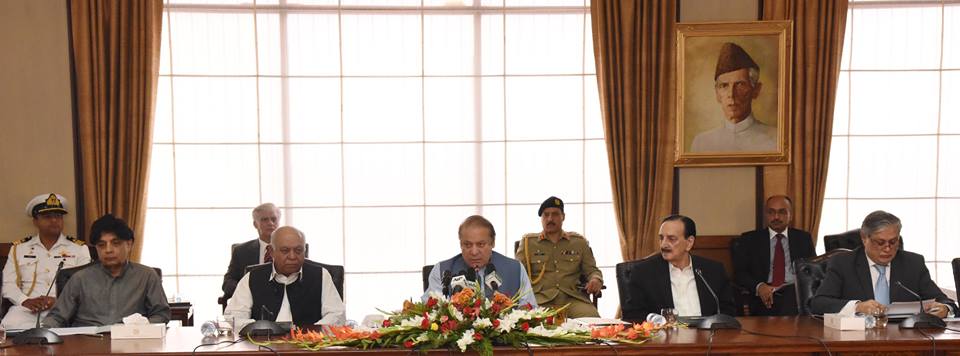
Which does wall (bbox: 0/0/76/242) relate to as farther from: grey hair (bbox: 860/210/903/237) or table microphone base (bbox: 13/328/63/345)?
grey hair (bbox: 860/210/903/237)

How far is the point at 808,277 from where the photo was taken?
4859mm

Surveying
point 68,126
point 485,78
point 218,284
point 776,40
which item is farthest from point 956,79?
point 68,126

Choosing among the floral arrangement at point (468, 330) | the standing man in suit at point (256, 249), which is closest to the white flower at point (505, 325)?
the floral arrangement at point (468, 330)

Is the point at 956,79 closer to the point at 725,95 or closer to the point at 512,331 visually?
the point at 725,95

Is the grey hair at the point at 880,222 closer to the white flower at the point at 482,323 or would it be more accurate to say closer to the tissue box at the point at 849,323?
the tissue box at the point at 849,323

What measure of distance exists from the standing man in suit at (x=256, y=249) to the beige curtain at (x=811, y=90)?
3.64 meters

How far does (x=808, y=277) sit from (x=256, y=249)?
11.2 ft

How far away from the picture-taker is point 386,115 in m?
7.20

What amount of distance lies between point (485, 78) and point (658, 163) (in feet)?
4.55

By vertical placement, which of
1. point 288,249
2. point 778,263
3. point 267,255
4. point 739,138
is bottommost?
point 778,263

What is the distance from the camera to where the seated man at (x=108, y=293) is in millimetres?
4738

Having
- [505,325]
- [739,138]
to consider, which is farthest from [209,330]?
[739,138]

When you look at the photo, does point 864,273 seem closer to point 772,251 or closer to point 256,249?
point 772,251

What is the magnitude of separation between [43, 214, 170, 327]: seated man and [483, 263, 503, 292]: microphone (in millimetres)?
1543
